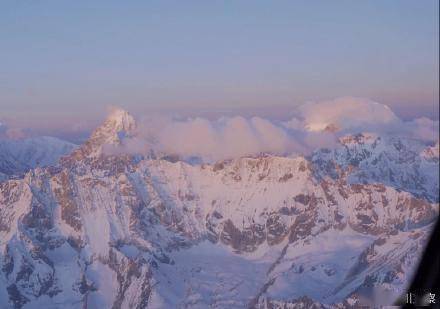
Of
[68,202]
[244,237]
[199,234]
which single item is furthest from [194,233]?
[68,202]

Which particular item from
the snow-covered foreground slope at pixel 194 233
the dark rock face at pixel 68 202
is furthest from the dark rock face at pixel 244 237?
the dark rock face at pixel 68 202

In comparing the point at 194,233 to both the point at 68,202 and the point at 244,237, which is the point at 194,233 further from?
the point at 68,202

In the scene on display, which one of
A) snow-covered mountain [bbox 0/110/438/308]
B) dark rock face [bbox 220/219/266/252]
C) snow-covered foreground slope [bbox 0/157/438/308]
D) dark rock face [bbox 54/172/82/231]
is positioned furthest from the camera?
dark rock face [bbox 54/172/82/231]

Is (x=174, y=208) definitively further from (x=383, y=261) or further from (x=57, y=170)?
(x=383, y=261)

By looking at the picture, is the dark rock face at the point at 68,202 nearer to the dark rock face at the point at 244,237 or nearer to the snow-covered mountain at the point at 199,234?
the snow-covered mountain at the point at 199,234

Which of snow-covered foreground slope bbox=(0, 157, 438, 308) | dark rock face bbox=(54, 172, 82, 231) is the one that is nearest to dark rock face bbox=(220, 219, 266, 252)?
snow-covered foreground slope bbox=(0, 157, 438, 308)

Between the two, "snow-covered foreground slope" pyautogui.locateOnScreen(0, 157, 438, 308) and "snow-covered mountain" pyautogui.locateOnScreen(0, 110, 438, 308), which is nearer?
"snow-covered mountain" pyautogui.locateOnScreen(0, 110, 438, 308)

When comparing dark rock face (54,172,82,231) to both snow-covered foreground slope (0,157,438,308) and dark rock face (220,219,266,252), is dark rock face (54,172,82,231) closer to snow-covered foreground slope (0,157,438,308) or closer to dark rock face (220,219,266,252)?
snow-covered foreground slope (0,157,438,308)

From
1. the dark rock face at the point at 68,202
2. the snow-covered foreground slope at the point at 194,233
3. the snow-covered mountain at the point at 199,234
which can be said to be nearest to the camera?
the snow-covered mountain at the point at 199,234

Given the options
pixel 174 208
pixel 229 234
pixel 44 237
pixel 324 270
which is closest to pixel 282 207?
pixel 229 234
